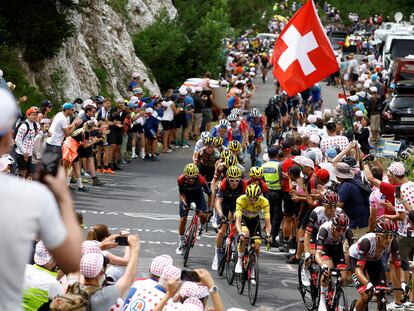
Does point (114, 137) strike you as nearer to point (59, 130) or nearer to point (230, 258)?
point (59, 130)

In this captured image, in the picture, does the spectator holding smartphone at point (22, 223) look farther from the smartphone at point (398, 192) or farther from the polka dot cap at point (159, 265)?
the smartphone at point (398, 192)

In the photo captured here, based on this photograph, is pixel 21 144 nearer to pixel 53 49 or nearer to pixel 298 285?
pixel 298 285

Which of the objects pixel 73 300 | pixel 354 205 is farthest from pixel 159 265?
pixel 354 205

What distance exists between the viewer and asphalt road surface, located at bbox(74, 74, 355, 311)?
15094 mm

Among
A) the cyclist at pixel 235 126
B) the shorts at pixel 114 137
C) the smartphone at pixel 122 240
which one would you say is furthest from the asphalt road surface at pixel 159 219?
the smartphone at pixel 122 240

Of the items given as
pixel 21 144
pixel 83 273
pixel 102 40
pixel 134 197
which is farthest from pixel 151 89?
pixel 83 273

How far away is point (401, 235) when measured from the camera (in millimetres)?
14297

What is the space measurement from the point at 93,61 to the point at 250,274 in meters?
19.9

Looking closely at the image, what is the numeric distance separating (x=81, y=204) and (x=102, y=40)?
14.3 m

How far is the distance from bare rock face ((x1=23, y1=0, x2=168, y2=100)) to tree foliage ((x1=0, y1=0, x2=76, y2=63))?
535 millimetres

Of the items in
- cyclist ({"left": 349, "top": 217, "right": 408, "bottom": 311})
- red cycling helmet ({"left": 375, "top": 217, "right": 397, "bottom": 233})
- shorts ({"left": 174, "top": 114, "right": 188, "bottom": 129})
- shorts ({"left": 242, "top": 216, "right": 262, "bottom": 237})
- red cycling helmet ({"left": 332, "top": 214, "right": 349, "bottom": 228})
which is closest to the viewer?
cyclist ({"left": 349, "top": 217, "right": 408, "bottom": 311})

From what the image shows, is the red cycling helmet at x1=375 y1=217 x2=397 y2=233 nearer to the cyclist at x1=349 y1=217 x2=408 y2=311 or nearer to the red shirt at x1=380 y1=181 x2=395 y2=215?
the cyclist at x1=349 y1=217 x2=408 y2=311

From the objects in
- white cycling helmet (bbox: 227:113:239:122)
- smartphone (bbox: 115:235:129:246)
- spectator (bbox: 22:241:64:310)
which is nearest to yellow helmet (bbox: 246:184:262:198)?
smartphone (bbox: 115:235:129:246)

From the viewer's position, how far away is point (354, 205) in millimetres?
15602
